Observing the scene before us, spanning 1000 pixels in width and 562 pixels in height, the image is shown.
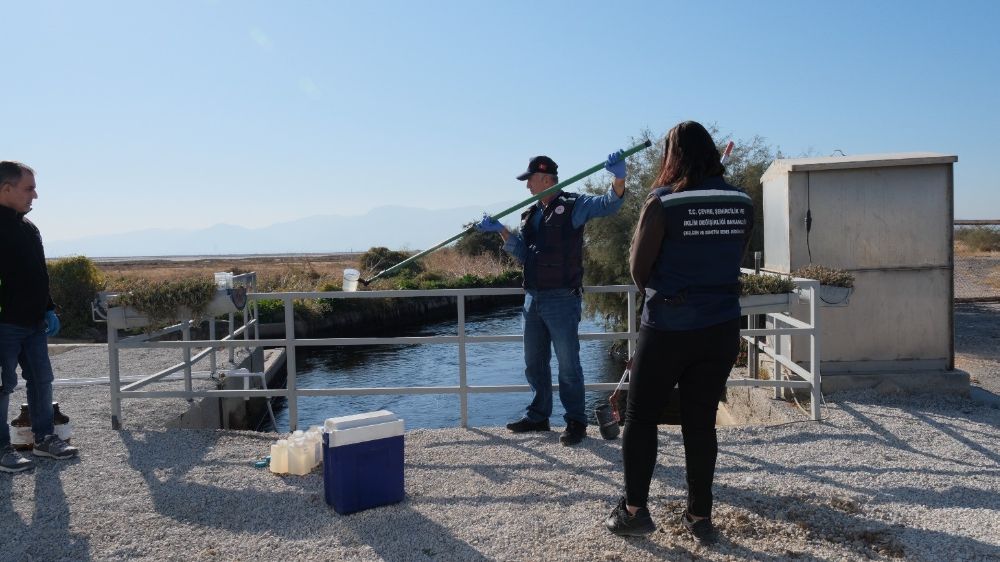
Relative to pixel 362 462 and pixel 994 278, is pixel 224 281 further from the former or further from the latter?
pixel 994 278

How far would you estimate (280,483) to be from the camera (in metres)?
4.23

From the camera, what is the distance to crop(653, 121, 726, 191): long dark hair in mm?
3123

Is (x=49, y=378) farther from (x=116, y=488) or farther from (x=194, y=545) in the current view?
(x=194, y=545)

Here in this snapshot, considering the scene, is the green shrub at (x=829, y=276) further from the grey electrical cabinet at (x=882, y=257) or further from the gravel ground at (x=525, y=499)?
the gravel ground at (x=525, y=499)

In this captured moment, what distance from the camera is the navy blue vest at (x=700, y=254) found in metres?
3.02

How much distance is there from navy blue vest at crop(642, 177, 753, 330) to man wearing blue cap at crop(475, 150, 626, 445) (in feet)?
4.78

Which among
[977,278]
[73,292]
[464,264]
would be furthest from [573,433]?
[464,264]

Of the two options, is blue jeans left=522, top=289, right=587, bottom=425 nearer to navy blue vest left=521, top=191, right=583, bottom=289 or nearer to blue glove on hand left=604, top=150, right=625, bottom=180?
navy blue vest left=521, top=191, right=583, bottom=289

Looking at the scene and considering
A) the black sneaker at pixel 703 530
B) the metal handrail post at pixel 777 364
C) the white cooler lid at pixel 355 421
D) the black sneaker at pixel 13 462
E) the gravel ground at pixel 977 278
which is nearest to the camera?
the black sneaker at pixel 703 530

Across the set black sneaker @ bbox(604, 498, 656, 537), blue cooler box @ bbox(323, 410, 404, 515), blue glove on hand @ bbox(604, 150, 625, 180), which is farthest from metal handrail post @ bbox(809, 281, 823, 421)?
blue cooler box @ bbox(323, 410, 404, 515)

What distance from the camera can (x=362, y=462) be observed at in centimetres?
373

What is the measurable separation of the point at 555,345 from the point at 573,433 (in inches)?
24.0

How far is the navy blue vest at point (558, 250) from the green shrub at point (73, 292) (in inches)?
584

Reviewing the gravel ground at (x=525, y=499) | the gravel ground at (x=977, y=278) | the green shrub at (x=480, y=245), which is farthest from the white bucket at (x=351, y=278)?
the green shrub at (x=480, y=245)
